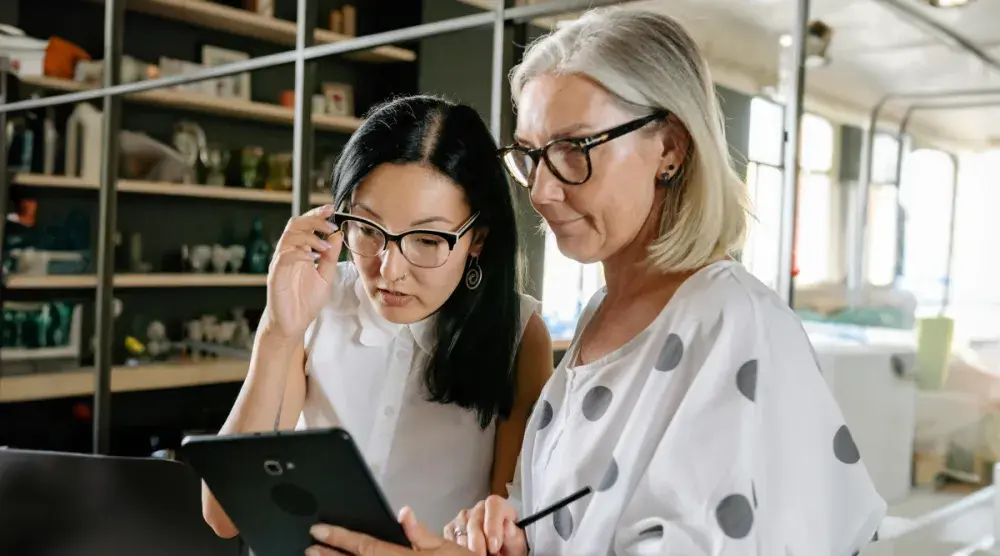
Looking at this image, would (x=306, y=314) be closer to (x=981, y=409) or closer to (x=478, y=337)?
(x=478, y=337)

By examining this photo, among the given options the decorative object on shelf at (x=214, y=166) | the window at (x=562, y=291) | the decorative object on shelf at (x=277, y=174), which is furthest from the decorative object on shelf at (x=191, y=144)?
the window at (x=562, y=291)

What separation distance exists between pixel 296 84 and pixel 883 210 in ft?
4.56

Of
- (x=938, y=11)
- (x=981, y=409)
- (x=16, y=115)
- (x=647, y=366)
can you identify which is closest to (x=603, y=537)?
(x=647, y=366)

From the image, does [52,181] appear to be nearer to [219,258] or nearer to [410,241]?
[219,258]

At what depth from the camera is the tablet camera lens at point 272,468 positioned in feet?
2.69

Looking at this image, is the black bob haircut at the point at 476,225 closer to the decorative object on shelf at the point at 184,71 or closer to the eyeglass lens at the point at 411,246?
the eyeglass lens at the point at 411,246

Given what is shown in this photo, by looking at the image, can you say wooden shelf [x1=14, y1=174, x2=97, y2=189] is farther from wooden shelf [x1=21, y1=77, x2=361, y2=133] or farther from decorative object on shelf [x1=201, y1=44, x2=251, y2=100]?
decorative object on shelf [x1=201, y1=44, x2=251, y2=100]

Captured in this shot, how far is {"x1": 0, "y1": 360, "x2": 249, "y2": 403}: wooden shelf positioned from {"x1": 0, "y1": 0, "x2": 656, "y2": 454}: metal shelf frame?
0.62 m

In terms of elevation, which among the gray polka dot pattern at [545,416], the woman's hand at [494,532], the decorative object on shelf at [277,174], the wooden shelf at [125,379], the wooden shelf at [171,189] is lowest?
the wooden shelf at [125,379]

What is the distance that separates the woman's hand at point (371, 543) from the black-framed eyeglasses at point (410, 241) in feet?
1.18

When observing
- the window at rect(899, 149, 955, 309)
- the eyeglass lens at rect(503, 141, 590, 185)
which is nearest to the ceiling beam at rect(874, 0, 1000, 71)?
the window at rect(899, 149, 955, 309)

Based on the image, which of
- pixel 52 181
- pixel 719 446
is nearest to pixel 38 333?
pixel 52 181

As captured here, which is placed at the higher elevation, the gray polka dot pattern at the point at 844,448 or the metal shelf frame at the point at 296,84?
the metal shelf frame at the point at 296,84

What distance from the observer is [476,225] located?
3.74 feet
